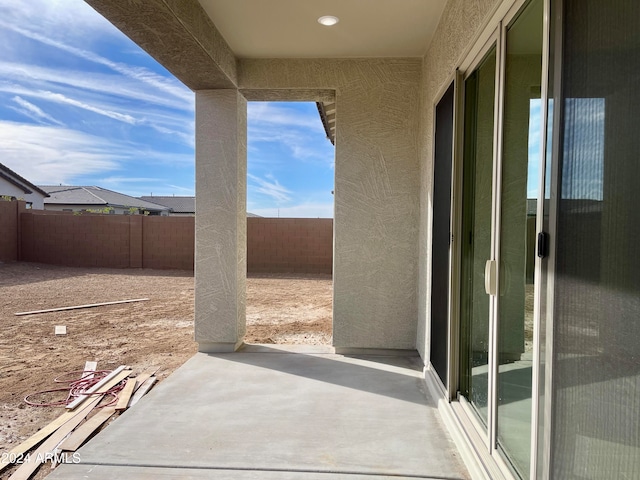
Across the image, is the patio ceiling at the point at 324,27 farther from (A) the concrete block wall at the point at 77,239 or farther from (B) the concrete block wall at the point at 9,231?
(B) the concrete block wall at the point at 9,231

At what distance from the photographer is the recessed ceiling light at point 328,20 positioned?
2889 mm

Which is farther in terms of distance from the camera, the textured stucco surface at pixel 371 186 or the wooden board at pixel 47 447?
the textured stucco surface at pixel 371 186

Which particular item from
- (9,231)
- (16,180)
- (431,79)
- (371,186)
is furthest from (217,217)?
(16,180)

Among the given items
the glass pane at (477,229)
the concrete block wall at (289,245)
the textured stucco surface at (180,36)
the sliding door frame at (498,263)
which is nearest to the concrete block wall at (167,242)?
the concrete block wall at (289,245)

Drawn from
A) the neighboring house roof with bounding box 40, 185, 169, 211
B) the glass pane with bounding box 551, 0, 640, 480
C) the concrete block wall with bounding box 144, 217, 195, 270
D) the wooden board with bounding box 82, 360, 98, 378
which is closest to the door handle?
the glass pane with bounding box 551, 0, 640, 480

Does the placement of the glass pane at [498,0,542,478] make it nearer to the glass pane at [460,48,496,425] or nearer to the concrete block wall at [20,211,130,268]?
the glass pane at [460,48,496,425]

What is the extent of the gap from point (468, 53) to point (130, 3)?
1.93 m

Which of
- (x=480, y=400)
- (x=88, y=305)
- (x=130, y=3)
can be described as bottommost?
(x=88, y=305)

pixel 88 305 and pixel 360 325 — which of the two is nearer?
pixel 360 325

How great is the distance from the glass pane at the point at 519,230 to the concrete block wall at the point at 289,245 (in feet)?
28.9

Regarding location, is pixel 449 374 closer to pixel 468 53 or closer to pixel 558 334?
pixel 558 334

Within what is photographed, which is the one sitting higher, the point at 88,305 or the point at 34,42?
the point at 34,42

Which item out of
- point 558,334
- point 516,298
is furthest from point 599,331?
point 516,298

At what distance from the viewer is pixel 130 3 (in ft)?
7.39
